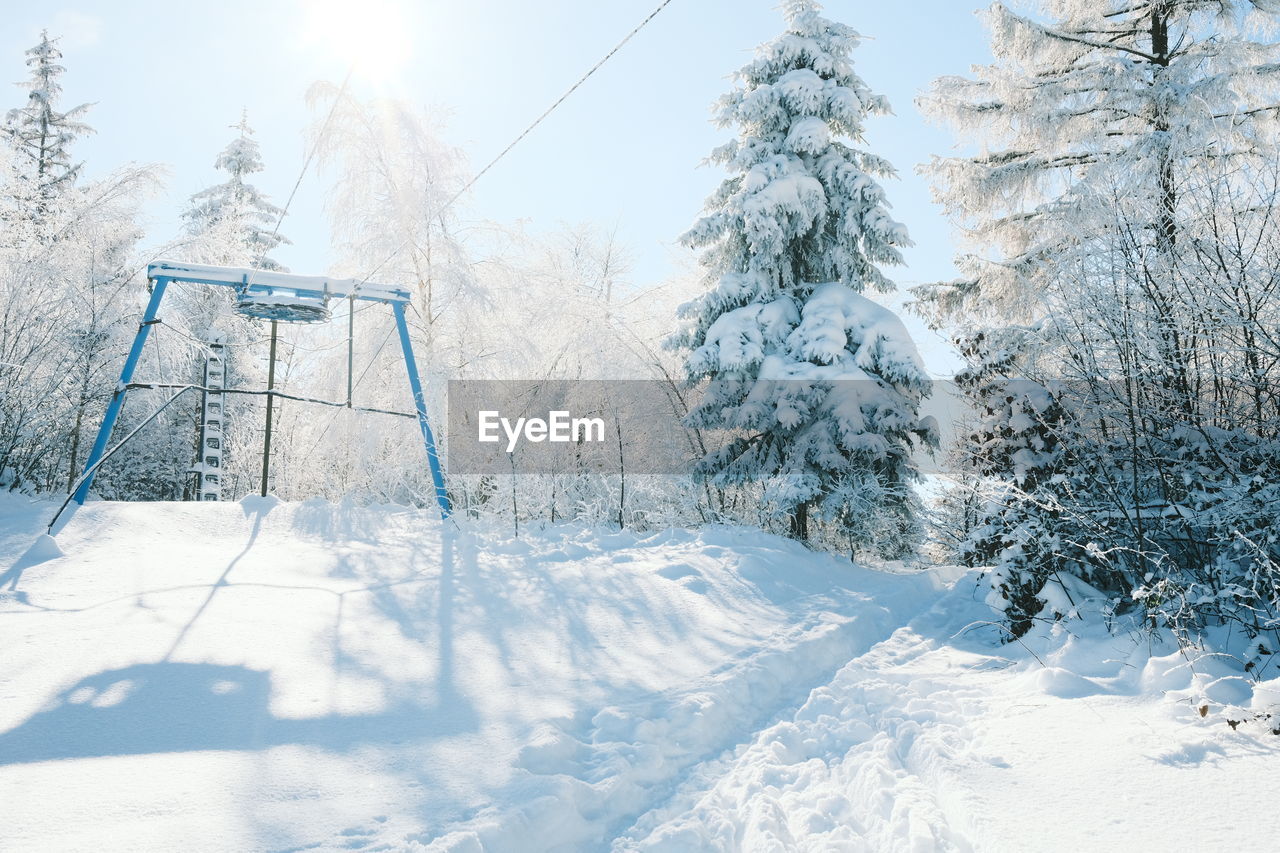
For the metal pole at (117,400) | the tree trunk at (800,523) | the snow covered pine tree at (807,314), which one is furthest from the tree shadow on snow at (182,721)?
the tree trunk at (800,523)

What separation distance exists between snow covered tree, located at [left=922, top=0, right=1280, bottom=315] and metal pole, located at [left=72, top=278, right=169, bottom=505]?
32.3 feet

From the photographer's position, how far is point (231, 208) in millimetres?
21688

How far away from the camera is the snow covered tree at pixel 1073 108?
9.25 meters

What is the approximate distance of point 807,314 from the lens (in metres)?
10.4

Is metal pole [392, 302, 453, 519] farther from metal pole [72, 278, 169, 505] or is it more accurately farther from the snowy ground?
metal pole [72, 278, 169, 505]

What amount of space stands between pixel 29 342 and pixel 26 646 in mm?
9638

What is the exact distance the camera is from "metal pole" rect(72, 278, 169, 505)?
669 cm

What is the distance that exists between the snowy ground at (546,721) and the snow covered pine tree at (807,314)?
3.69 metres

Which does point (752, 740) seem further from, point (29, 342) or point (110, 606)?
point (29, 342)

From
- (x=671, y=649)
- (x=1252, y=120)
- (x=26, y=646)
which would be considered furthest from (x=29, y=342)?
(x=1252, y=120)

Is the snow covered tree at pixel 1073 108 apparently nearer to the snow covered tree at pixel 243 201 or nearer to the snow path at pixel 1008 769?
the snow path at pixel 1008 769

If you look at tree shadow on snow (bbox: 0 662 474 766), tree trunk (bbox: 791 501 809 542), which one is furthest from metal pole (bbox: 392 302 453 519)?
tree shadow on snow (bbox: 0 662 474 766)

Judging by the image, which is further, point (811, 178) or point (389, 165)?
point (389, 165)

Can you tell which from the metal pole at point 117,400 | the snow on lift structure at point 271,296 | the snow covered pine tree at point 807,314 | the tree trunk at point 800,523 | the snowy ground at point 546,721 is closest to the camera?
the snowy ground at point 546,721
